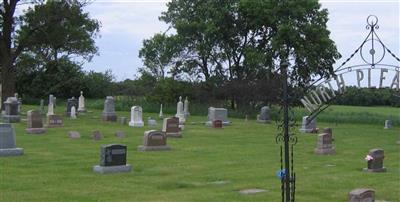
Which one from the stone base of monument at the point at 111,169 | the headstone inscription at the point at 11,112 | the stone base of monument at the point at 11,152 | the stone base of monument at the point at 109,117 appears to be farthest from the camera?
the stone base of monument at the point at 109,117

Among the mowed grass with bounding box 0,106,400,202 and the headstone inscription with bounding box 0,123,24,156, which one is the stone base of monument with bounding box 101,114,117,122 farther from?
the headstone inscription with bounding box 0,123,24,156

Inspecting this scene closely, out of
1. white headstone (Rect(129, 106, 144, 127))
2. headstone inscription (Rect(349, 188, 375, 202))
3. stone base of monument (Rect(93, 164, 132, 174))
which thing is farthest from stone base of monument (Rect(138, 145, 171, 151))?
white headstone (Rect(129, 106, 144, 127))

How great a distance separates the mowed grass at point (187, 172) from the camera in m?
11.8

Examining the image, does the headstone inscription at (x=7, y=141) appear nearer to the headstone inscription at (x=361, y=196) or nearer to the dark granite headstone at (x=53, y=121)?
the headstone inscription at (x=361, y=196)

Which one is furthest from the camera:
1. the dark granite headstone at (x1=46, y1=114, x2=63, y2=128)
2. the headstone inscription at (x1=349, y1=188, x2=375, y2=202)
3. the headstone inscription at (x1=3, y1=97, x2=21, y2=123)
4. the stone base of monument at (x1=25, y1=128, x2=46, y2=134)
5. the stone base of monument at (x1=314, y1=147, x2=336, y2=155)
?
the headstone inscription at (x1=3, y1=97, x2=21, y2=123)

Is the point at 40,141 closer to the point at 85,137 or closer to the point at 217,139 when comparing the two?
the point at 85,137

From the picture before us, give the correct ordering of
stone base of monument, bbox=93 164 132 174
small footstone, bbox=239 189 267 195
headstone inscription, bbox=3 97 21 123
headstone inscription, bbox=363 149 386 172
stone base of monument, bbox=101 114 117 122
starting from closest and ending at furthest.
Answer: small footstone, bbox=239 189 267 195
stone base of monument, bbox=93 164 132 174
headstone inscription, bbox=363 149 386 172
headstone inscription, bbox=3 97 21 123
stone base of monument, bbox=101 114 117 122

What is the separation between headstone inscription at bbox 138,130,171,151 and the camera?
63.3 ft

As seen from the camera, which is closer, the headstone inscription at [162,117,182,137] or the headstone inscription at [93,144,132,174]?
the headstone inscription at [93,144,132,174]

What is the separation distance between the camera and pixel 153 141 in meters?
19.4

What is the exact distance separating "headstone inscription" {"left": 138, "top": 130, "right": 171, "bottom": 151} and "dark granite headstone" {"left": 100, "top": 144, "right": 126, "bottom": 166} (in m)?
4.27

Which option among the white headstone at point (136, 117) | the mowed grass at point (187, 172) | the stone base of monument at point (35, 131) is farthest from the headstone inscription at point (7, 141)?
the white headstone at point (136, 117)

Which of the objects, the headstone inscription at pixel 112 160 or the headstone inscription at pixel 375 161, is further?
the headstone inscription at pixel 375 161

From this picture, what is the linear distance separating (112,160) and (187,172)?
6.05ft
